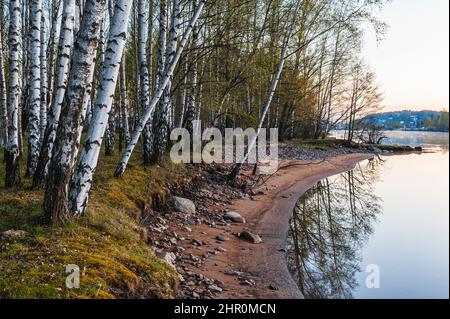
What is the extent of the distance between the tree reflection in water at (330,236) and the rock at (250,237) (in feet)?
2.78

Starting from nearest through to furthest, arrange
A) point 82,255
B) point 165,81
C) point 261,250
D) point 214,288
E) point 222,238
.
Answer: point 82,255
point 214,288
point 261,250
point 222,238
point 165,81

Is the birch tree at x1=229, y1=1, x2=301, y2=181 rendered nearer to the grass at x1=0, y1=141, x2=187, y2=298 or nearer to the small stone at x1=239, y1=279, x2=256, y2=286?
the grass at x1=0, y1=141, x2=187, y2=298

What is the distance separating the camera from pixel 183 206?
11.0 meters

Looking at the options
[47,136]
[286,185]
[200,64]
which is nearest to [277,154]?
[286,185]

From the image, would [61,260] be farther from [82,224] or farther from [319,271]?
[319,271]

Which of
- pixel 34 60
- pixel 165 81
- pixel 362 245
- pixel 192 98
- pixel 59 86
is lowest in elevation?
pixel 362 245

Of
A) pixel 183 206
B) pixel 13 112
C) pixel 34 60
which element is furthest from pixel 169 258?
pixel 34 60

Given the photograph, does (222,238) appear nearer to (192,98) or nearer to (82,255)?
(82,255)

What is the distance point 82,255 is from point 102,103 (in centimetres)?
269

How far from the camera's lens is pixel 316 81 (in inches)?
1604

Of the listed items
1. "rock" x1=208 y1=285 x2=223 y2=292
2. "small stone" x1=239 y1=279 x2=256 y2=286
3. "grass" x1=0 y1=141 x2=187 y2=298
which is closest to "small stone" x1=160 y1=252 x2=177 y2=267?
"grass" x1=0 y1=141 x2=187 y2=298

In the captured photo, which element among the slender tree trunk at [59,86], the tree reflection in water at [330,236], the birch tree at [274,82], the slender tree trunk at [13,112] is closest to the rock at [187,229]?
the tree reflection in water at [330,236]

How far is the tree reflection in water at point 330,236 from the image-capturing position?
8.16 m
